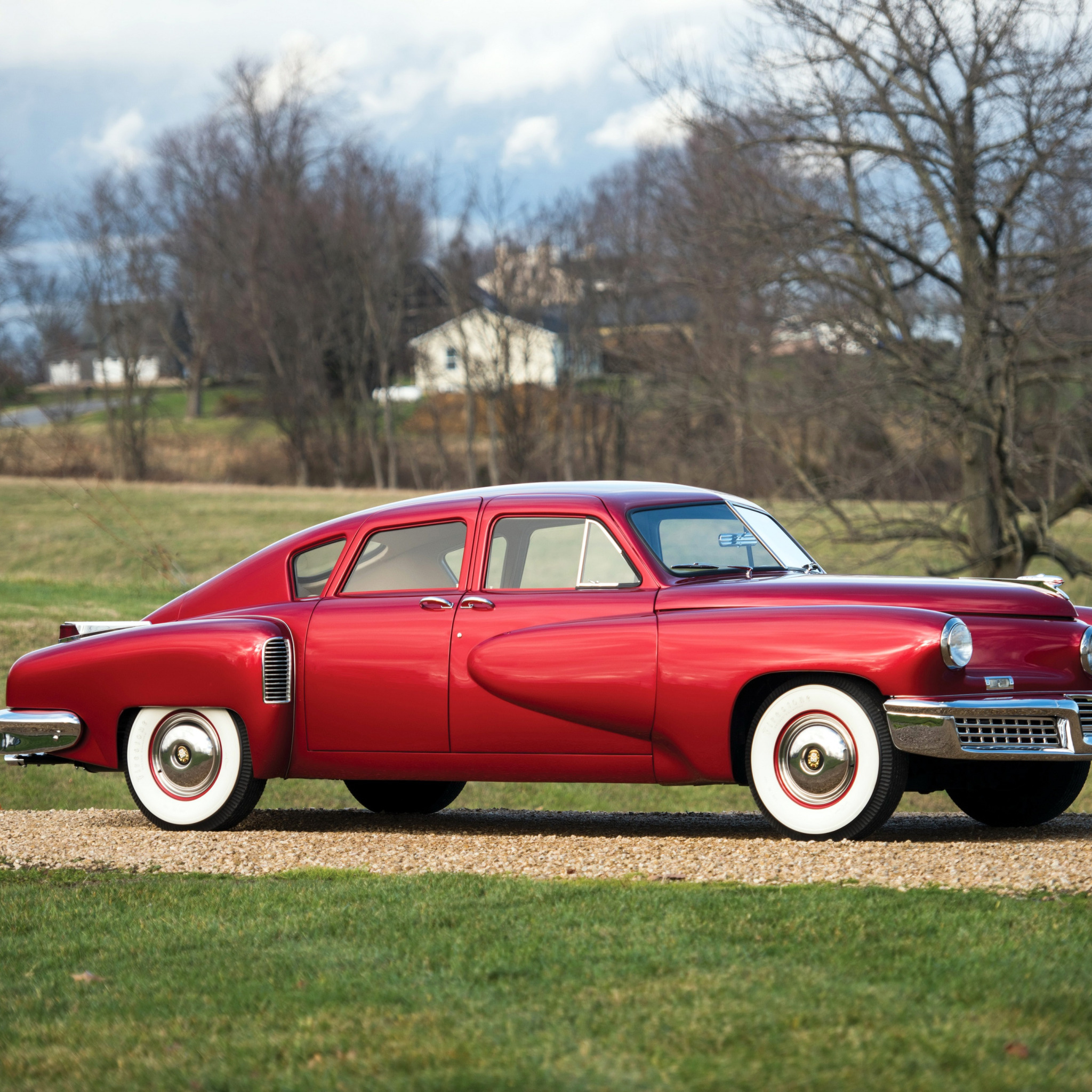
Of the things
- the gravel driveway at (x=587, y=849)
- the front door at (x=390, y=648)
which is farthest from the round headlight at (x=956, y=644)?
the front door at (x=390, y=648)

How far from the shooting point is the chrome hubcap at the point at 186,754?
7.46m

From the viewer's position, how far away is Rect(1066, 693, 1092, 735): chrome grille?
20.5 ft

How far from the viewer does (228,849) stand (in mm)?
6672

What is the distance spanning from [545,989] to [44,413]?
61366 mm

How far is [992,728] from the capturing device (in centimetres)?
606

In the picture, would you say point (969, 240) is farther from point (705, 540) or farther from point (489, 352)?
point (489, 352)

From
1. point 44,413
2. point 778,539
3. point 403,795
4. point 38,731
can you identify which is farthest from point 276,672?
point 44,413

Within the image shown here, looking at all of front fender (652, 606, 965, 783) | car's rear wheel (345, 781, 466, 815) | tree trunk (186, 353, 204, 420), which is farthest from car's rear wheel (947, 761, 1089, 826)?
tree trunk (186, 353, 204, 420)

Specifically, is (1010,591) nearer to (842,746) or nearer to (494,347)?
(842,746)

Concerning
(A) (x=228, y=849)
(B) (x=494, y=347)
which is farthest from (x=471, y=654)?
(B) (x=494, y=347)

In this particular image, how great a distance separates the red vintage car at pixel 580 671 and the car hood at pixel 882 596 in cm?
2

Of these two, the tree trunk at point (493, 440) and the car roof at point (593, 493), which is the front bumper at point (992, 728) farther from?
the tree trunk at point (493, 440)

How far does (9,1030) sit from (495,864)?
2.51 meters

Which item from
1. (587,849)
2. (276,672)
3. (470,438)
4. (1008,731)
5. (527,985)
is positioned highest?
(470,438)
